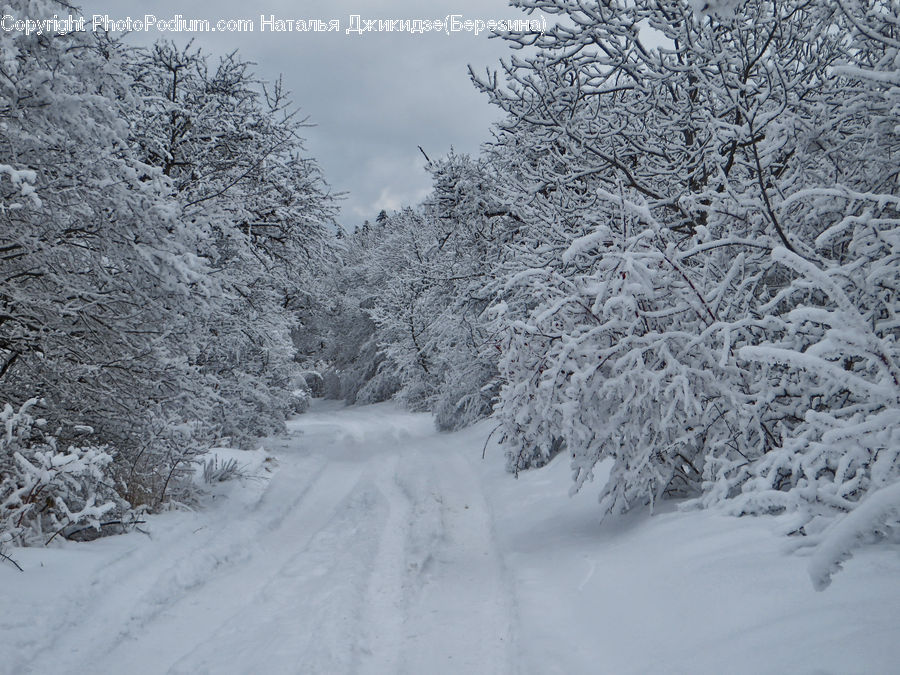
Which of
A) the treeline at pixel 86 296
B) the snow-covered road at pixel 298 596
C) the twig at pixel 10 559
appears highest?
the treeline at pixel 86 296

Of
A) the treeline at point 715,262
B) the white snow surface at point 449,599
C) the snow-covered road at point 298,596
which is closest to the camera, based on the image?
the white snow surface at point 449,599

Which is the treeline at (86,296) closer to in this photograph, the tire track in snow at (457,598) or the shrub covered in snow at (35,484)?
the shrub covered in snow at (35,484)

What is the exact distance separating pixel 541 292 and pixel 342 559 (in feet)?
10.7

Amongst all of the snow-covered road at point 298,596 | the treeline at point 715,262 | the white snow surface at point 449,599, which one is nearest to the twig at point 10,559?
the white snow surface at point 449,599

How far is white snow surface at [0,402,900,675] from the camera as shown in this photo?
2.79m

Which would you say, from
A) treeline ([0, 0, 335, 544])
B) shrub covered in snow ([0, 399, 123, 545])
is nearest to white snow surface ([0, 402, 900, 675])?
shrub covered in snow ([0, 399, 123, 545])

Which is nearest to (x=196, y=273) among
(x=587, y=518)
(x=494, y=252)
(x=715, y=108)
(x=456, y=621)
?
(x=456, y=621)

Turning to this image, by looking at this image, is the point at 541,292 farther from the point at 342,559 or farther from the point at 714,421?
the point at 342,559

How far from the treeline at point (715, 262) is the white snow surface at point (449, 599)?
1.34 feet

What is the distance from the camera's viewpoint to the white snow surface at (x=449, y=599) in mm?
2795

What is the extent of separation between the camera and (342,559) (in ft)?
19.6

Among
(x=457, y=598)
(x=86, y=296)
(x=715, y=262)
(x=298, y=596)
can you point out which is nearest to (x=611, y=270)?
(x=715, y=262)

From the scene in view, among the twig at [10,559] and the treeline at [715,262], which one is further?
the twig at [10,559]

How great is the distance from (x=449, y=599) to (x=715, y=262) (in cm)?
387
